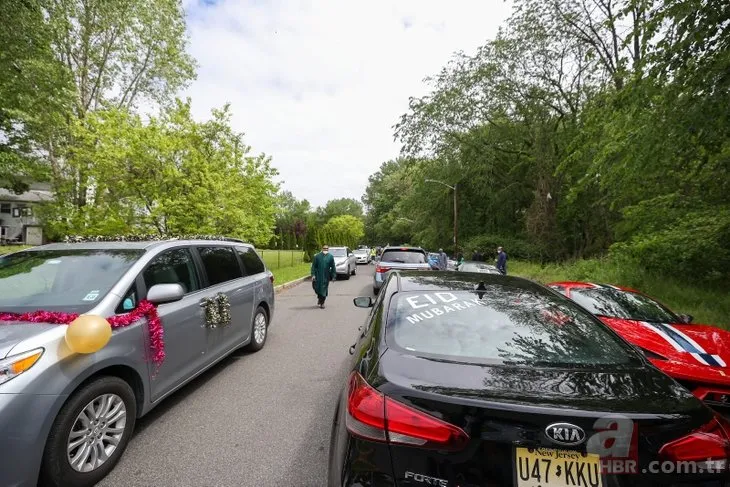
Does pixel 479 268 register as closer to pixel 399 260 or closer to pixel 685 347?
pixel 399 260

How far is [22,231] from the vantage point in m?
47.0

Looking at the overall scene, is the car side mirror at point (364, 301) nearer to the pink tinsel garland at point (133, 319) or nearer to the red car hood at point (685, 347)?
the pink tinsel garland at point (133, 319)

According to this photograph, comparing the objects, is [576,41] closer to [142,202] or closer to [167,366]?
[142,202]

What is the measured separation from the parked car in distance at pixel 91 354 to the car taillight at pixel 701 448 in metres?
3.28

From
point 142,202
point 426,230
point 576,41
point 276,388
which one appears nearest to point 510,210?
point 426,230

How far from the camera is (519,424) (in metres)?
1.41

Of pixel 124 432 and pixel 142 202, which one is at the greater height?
pixel 142 202

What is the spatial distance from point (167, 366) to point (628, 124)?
32.3ft

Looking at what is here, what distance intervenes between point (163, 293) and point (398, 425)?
2.63m

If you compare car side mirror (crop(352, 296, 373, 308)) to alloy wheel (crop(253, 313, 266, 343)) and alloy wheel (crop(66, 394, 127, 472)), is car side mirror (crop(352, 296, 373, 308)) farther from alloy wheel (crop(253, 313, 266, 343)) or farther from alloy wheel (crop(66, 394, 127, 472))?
alloy wheel (crop(66, 394, 127, 472))

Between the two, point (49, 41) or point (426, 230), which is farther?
point (426, 230)

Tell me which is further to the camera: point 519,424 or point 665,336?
point 665,336

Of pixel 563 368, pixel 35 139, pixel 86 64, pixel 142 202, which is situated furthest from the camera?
pixel 86 64

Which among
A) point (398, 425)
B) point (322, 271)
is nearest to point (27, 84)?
point (322, 271)
